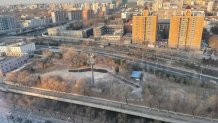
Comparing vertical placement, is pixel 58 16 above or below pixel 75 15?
below

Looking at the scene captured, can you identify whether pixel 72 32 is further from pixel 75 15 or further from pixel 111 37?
pixel 75 15

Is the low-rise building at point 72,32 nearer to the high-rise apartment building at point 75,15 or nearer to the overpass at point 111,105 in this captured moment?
the high-rise apartment building at point 75,15

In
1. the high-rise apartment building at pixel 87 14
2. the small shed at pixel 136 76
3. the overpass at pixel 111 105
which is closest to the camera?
the overpass at pixel 111 105

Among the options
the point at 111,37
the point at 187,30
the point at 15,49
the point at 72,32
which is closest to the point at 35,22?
the point at 72,32

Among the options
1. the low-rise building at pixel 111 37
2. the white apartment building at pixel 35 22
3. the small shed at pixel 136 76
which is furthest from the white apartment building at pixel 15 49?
the white apartment building at pixel 35 22

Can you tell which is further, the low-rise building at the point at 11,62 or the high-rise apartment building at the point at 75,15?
the high-rise apartment building at the point at 75,15

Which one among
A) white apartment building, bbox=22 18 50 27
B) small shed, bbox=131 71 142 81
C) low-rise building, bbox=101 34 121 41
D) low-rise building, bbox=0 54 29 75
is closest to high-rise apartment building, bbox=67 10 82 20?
white apartment building, bbox=22 18 50 27
